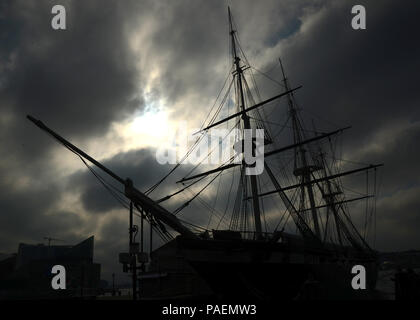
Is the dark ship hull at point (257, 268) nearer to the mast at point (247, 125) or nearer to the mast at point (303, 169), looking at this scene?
the mast at point (247, 125)

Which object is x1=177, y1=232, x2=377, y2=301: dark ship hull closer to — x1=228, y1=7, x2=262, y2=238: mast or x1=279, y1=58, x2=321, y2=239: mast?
x1=228, y1=7, x2=262, y2=238: mast

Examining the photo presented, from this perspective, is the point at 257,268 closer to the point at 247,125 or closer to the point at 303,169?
the point at 247,125

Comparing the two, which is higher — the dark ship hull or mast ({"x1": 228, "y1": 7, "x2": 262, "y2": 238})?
mast ({"x1": 228, "y1": 7, "x2": 262, "y2": 238})

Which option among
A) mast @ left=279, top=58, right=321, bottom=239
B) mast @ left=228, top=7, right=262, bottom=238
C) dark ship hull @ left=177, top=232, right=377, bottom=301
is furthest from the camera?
mast @ left=279, top=58, right=321, bottom=239

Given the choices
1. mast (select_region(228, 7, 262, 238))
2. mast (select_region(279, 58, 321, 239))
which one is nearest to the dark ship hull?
mast (select_region(228, 7, 262, 238))

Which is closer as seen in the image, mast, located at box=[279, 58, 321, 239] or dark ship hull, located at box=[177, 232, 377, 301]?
dark ship hull, located at box=[177, 232, 377, 301]

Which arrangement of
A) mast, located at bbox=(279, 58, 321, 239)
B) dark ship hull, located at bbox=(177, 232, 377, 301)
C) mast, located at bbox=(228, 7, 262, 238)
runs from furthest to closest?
mast, located at bbox=(279, 58, 321, 239) < mast, located at bbox=(228, 7, 262, 238) < dark ship hull, located at bbox=(177, 232, 377, 301)

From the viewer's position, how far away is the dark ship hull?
17.4m

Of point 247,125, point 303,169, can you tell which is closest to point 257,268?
point 247,125

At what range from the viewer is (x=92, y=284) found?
222 feet
